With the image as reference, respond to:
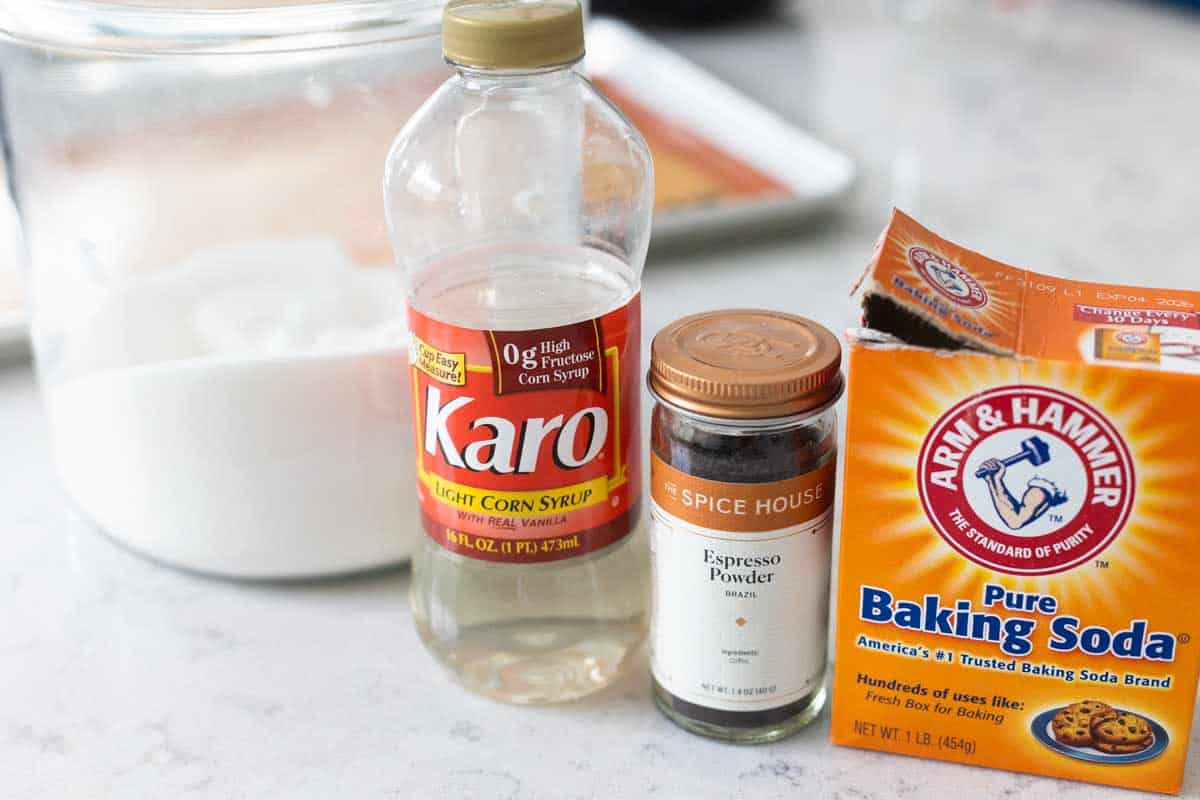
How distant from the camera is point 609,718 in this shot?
760mm

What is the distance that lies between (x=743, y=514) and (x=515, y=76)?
25 cm

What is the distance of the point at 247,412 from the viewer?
0.80 metres

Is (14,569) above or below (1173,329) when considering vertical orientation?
below

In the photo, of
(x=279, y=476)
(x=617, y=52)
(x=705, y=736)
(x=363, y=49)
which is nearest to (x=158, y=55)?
(x=363, y=49)

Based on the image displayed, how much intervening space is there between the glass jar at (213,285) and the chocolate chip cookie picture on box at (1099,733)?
394 mm

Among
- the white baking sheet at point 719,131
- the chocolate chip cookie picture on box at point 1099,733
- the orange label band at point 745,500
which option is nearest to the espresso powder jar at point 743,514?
the orange label band at point 745,500

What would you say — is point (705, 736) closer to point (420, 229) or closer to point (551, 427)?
point (551, 427)

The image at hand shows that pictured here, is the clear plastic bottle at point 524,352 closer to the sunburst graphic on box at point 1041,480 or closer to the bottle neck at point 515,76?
the bottle neck at point 515,76

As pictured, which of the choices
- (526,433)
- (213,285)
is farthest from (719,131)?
(526,433)

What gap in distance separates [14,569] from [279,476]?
Result: 0.22m

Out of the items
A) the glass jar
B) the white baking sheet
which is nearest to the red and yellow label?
the glass jar

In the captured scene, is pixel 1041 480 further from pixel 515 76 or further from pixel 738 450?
pixel 515 76

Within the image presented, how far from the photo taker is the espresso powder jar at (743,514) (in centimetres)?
66

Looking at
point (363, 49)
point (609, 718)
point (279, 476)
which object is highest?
point (363, 49)
